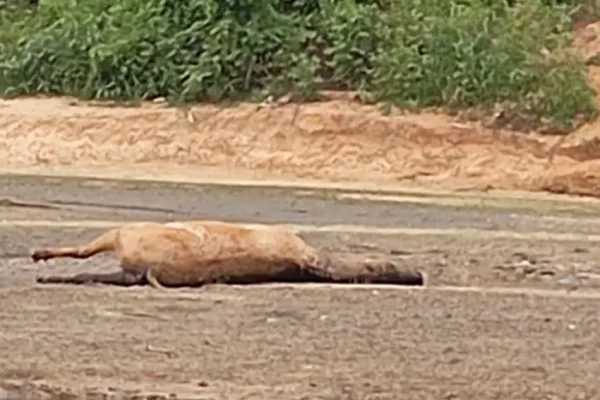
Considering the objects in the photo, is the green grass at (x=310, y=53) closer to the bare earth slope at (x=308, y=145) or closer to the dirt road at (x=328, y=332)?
the bare earth slope at (x=308, y=145)

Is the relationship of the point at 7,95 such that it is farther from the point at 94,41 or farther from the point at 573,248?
the point at 573,248

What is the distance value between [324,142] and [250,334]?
11181 millimetres

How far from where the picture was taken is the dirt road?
6398mm

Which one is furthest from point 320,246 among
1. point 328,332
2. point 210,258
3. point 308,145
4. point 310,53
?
point 310,53

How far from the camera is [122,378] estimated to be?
6480 millimetres

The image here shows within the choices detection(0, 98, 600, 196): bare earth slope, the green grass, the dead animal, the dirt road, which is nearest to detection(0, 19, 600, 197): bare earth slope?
detection(0, 98, 600, 196): bare earth slope

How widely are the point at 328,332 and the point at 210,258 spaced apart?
4.64ft

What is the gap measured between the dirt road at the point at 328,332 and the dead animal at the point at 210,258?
135mm

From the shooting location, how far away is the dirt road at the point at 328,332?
6398 millimetres

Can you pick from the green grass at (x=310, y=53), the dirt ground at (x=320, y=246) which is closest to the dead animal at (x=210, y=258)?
the dirt ground at (x=320, y=246)

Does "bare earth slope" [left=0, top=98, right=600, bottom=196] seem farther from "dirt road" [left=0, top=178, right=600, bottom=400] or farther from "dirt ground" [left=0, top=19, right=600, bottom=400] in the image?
"dirt road" [left=0, top=178, right=600, bottom=400]

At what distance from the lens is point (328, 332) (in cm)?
775

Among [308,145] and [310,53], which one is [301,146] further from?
[310,53]

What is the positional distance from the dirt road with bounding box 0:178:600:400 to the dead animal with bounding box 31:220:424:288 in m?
0.13
